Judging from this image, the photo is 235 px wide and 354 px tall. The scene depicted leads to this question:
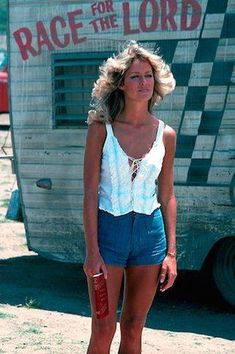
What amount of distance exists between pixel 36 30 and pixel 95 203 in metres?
3.38

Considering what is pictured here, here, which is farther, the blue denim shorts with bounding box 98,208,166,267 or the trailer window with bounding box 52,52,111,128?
the trailer window with bounding box 52,52,111,128

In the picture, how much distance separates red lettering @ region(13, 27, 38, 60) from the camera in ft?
23.1

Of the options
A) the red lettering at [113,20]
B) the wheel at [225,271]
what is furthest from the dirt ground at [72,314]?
the red lettering at [113,20]

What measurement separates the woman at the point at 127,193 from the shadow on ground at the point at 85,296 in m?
2.35

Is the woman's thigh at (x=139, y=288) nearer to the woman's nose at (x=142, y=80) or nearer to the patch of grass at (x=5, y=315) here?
the woman's nose at (x=142, y=80)

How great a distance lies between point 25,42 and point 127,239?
3512mm

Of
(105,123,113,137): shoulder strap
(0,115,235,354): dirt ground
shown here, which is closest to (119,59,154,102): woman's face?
(105,123,113,137): shoulder strap

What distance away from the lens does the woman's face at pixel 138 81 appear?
157 inches

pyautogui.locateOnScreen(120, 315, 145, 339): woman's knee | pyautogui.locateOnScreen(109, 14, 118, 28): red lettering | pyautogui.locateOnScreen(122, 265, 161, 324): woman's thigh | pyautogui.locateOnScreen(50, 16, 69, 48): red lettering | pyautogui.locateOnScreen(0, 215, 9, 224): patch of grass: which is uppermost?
pyautogui.locateOnScreen(109, 14, 118, 28): red lettering

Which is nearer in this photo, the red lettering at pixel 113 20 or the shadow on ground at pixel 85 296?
the shadow on ground at pixel 85 296

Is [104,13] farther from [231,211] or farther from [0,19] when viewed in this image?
[0,19]

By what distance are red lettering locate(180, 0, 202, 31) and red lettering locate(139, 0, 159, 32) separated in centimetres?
22

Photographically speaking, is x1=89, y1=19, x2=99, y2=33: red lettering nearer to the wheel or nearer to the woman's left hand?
the wheel

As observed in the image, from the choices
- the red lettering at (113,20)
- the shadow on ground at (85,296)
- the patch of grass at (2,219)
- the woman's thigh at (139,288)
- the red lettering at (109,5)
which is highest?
the red lettering at (109,5)
